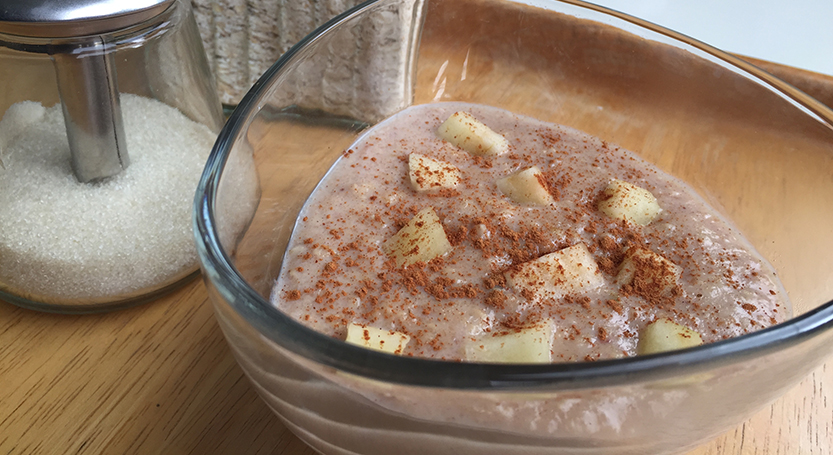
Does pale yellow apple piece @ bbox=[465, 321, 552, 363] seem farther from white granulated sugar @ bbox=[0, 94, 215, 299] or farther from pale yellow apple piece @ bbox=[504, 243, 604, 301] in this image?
white granulated sugar @ bbox=[0, 94, 215, 299]

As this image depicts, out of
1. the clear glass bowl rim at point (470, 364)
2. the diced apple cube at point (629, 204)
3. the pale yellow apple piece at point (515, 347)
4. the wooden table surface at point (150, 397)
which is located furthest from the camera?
the diced apple cube at point (629, 204)

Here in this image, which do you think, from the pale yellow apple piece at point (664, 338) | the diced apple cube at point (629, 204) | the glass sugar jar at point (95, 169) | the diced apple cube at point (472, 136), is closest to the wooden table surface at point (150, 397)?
the glass sugar jar at point (95, 169)

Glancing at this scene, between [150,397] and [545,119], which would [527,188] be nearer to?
[545,119]

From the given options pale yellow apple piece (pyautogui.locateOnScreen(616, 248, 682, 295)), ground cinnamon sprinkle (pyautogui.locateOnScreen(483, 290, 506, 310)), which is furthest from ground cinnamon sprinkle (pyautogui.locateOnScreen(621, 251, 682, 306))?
ground cinnamon sprinkle (pyautogui.locateOnScreen(483, 290, 506, 310))

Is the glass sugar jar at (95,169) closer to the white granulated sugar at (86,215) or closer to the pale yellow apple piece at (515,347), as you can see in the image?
the white granulated sugar at (86,215)

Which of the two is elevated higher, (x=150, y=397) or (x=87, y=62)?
(x=87, y=62)

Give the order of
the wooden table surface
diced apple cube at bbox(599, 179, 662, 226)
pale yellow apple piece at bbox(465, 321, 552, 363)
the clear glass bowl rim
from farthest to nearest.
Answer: diced apple cube at bbox(599, 179, 662, 226), the wooden table surface, pale yellow apple piece at bbox(465, 321, 552, 363), the clear glass bowl rim

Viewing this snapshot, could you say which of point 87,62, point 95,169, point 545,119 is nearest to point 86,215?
point 95,169
